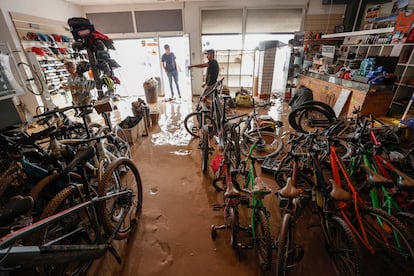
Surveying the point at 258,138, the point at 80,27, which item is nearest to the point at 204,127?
the point at 258,138

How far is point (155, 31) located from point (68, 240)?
6802 millimetres

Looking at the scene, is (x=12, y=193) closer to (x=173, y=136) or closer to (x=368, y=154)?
(x=173, y=136)

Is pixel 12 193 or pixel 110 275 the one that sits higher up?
pixel 12 193

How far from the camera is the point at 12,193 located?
1.69 meters

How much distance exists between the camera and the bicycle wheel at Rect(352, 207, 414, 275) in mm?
1270

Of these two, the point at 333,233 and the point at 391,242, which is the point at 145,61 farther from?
the point at 391,242

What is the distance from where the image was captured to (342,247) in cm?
148

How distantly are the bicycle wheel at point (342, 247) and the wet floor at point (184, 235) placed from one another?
3.6 inches

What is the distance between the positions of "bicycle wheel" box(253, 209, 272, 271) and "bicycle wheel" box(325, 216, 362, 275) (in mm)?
535

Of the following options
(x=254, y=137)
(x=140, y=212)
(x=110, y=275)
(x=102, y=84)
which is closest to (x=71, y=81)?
(x=102, y=84)

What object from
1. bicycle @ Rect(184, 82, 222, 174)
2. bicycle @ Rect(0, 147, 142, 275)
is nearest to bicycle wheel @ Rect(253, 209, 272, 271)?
bicycle @ Rect(0, 147, 142, 275)

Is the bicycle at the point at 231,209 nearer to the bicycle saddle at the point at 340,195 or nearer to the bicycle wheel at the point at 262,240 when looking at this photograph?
the bicycle wheel at the point at 262,240

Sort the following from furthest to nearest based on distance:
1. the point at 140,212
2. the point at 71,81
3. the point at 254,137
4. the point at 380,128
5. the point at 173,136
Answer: the point at 173,136 < the point at 254,137 < the point at 71,81 < the point at 380,128 < the point at 140,212

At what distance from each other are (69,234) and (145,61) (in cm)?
738
